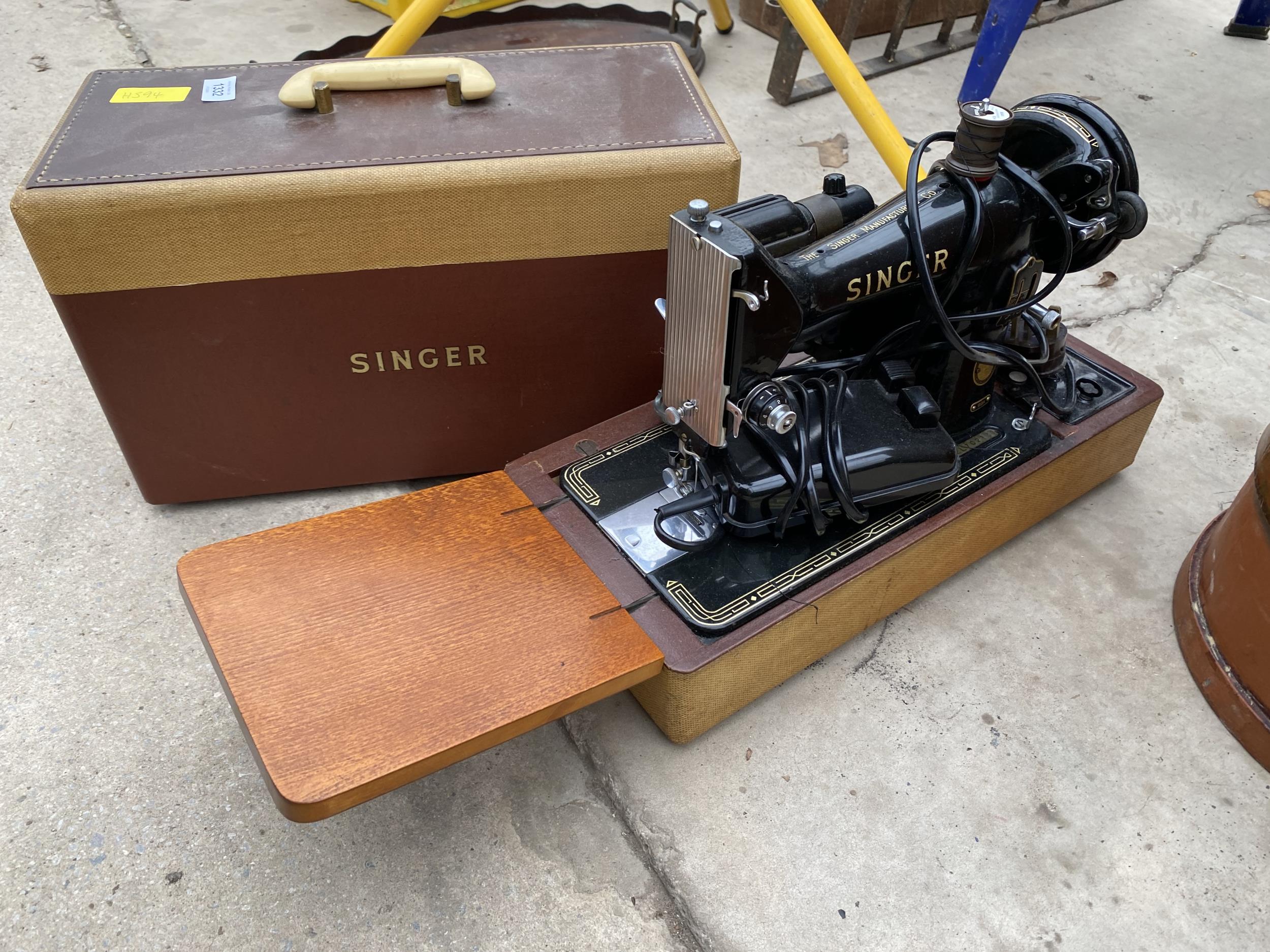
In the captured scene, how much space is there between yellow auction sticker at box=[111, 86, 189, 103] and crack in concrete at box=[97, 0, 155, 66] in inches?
69.4

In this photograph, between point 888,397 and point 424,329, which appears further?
point 424,329

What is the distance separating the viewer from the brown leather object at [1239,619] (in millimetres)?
1352

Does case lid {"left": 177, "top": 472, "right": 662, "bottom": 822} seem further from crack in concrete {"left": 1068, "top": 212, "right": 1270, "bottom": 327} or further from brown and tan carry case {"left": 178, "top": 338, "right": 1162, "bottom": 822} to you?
crack in concrete {"left": 1068, "top": 212, "right": 1270, "bottom": 327}

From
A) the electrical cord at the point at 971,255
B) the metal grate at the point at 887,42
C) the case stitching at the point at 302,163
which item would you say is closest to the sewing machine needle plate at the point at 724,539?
the electrical cord at the point at 971,255

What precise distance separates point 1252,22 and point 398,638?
13.7 ft

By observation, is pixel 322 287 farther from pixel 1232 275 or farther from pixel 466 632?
pixel 1232 275

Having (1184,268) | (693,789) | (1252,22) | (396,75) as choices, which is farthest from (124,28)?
(1252,22)

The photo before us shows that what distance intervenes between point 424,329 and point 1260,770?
1458mm

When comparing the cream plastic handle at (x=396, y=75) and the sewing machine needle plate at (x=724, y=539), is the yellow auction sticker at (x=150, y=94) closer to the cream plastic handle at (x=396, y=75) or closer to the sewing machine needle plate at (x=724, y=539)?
the cream plastic handle at (x=396, y=75)

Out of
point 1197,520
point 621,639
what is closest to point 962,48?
point 1197,520

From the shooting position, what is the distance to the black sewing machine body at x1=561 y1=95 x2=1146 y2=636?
119cm

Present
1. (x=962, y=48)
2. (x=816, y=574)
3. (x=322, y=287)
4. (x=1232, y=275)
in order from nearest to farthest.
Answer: (x=816, y=574)
(x=322, y=287)
(x=1232, y=275)
(x=962, y=48)

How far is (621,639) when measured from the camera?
3.93 ft

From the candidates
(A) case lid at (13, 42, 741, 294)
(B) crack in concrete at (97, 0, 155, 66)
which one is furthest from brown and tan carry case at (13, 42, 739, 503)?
(B) crack in concrete at (97, 0, 155, 66)
